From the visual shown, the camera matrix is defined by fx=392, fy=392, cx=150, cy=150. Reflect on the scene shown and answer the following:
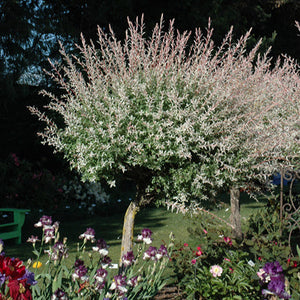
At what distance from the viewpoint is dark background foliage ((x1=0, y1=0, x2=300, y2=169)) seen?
941 centimetres

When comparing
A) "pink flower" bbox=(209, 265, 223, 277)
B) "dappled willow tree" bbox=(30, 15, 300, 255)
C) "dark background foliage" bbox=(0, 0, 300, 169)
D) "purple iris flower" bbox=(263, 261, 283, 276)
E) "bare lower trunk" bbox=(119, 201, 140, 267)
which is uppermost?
"dark background foliage" bbox=(0, 0, 300, 169)

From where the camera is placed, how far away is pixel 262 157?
354 centimetres

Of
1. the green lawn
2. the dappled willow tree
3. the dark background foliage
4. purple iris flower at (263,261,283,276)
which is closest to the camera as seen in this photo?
purple iris flower at (263,261,283,276)

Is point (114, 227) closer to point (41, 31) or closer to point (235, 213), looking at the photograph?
point (235, 213)

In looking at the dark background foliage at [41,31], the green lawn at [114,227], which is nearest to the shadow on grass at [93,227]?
the green lawn at [114,227]

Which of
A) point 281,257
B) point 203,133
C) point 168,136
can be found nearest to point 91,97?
point 168,136

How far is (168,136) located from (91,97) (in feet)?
2.54

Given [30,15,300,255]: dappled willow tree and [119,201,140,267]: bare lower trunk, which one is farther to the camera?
[119,201,140,267]: bare lower trunk

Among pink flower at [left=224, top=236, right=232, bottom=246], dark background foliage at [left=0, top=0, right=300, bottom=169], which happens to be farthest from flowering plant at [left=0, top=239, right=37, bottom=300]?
dark background foliage at [left=0, top=0, right=300, bottom=169]

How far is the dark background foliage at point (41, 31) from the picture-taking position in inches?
370

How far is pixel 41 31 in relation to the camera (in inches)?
375

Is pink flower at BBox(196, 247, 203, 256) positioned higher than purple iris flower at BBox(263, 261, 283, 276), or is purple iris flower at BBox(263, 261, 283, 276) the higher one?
purple iris flower at BBox(263, 261, 283, 276)

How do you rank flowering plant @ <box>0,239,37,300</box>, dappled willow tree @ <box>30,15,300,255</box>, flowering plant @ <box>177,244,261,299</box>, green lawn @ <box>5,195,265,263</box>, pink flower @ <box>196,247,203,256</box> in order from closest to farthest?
flowering plant @ <box>0,239,37,300</box>, dappled willow tree @ <box>30,15,300,255</box>, flowering plant @ <box>177,244,261,299</box>, pink flower @ <box>196,247,203,256</box>, green lawn @ <box>5,195,265,263</box>

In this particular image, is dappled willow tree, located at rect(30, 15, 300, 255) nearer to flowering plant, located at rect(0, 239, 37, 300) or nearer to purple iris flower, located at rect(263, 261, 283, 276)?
purple iris flower, located at rect(263, 261, 283, 276)
